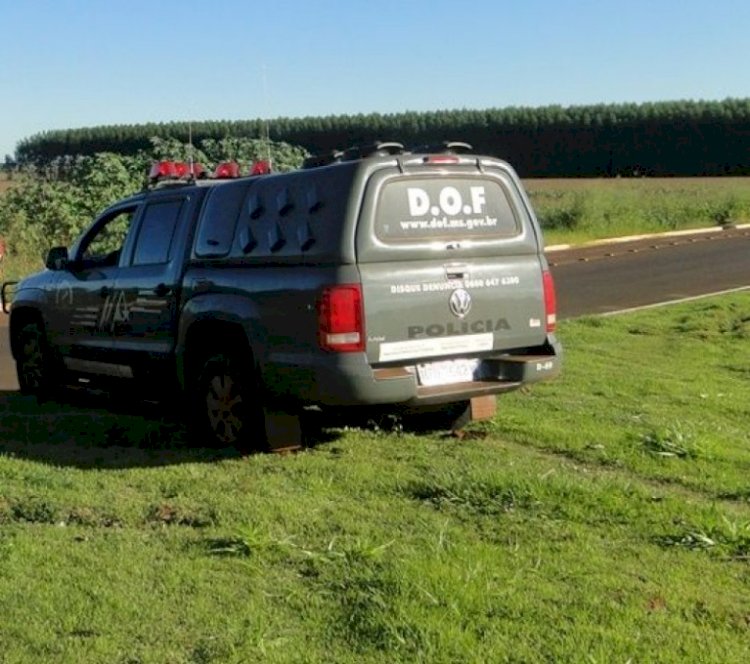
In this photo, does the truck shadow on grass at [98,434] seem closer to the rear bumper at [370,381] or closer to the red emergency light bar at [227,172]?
the rear bumper at [370,381]

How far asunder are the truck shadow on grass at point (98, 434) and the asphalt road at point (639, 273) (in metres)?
1.58

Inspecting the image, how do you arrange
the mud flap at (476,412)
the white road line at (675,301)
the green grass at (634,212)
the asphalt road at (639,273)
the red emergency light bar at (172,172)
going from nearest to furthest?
the mud flap at (476,412), the red emergency light bar at (172,172), the white road line at (675,301), the asphalt road at (639,273), the green grass at (634,212)

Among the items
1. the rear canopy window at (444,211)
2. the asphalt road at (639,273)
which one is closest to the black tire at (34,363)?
the asphalt road at (639,273)

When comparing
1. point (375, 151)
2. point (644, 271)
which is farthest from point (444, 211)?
point (644, 271)

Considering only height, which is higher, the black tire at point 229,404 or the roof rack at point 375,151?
the roof rack at point 375,151

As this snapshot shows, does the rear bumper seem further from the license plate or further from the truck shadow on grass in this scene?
the truck shadow on grass

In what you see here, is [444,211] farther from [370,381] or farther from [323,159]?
[370,381]

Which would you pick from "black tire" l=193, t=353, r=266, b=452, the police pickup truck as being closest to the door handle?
the police pickup truck

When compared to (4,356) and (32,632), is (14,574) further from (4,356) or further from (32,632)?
(4,356)

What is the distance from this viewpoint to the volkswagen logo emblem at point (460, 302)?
7566mm

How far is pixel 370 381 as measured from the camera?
7.20 meters

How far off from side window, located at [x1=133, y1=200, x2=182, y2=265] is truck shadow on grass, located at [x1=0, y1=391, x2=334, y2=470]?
120 centimetres

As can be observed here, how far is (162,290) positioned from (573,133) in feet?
243

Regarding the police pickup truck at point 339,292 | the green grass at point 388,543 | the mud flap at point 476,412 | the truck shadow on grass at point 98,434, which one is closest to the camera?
the green grass at point 388,543
